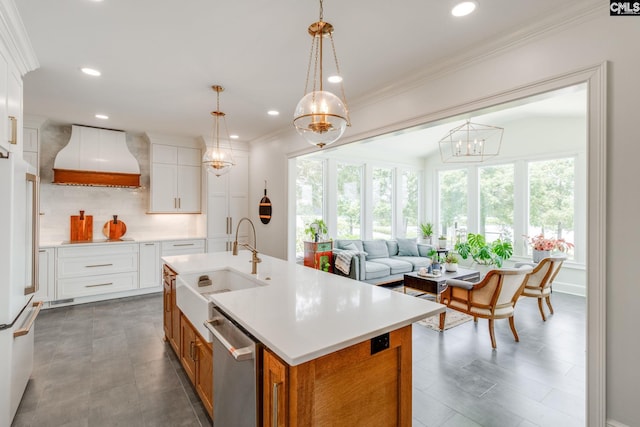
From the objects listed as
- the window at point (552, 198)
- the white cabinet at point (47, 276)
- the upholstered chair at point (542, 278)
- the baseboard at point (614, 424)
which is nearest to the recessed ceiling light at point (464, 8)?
the baseboard at point (614, 424)

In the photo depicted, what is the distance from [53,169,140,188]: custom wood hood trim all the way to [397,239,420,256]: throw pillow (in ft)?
17.0

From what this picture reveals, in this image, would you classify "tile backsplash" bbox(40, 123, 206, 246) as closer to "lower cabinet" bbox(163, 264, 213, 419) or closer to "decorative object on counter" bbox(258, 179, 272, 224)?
"decorative object on counter" bbox(258, 179, 272, 224)

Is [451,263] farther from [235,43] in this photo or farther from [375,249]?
[235,43]

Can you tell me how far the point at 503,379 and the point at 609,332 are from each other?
1.03 m

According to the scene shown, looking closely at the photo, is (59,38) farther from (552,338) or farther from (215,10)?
(552,338)

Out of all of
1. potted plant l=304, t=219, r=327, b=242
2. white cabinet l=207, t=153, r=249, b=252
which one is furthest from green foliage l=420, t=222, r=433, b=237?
white cabinet l=207, t=153, r=249, b=252

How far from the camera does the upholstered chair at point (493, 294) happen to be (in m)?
3.14

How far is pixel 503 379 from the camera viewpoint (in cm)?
261

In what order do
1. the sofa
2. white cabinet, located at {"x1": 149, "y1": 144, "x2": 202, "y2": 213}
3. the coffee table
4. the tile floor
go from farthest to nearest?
1. white cabinet, located at {"x1": 149, "y1": 144, "x2": 202, "y2": 213}
2. the sofa
3. the coffee table
4. the tile floor

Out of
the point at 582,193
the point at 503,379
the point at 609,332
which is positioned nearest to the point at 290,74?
the point at 609,332

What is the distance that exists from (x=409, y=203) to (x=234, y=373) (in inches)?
274

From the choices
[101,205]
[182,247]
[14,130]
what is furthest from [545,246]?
[101,205]

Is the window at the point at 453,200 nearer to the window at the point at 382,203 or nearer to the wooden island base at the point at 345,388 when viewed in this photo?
the window at the point at 382,203

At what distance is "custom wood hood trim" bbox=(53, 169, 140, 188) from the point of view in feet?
15.2
